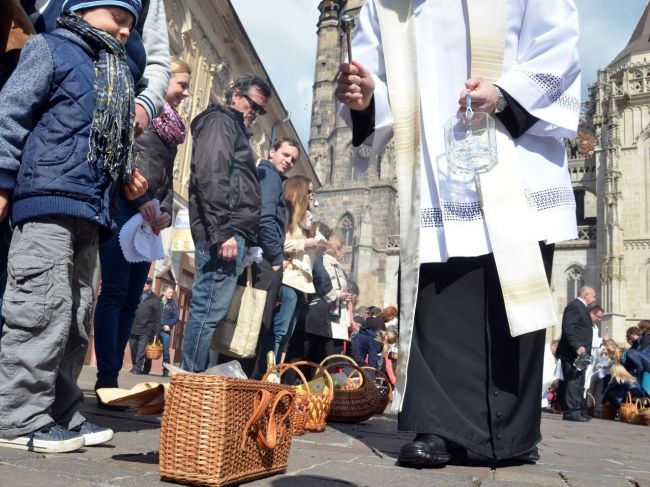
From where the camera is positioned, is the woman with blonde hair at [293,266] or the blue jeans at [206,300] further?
the woman with blonde hair at [293,266]

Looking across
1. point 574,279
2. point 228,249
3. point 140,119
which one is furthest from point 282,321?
point 574,279

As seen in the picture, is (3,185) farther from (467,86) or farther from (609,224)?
(609,224)

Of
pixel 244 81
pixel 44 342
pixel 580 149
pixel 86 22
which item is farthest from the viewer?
pixel 580 149

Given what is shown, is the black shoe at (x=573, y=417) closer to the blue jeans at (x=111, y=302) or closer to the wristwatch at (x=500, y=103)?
the blue jeans at (x=111, y=302)

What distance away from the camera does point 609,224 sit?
1651 inches

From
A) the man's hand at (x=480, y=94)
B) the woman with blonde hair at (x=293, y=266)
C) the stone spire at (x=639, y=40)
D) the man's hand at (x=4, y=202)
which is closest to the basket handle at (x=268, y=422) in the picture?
the man's hand at (x=4, y=202)

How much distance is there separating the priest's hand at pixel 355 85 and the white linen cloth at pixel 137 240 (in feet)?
4.29

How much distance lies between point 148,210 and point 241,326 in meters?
1.18

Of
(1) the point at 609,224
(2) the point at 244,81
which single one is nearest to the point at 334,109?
(1) the point at 609,224

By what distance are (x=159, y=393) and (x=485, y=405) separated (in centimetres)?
143

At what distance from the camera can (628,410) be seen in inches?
414

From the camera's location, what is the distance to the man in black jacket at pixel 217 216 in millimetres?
4270

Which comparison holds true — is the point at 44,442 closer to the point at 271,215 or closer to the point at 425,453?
the point at 425,453

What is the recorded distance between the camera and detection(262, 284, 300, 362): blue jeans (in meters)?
5.70
